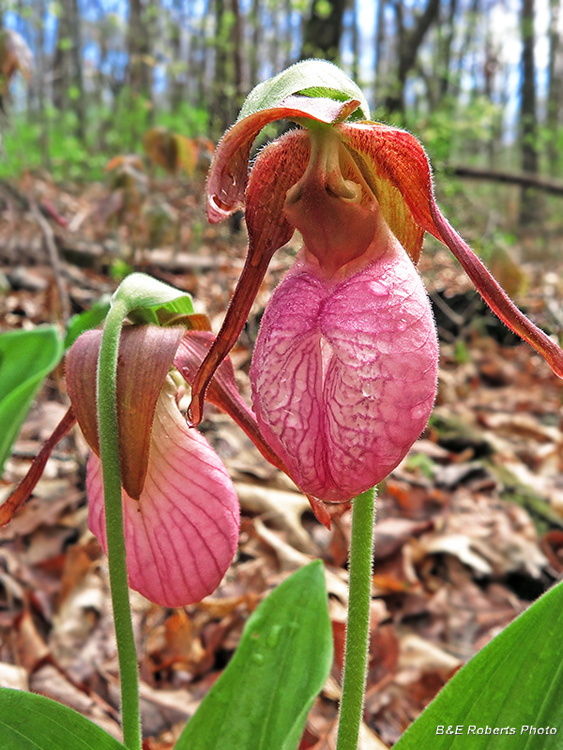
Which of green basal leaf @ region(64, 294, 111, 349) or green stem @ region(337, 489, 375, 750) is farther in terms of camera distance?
green basal leaf @ region(64, 294, 111, 349)

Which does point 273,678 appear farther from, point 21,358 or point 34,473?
point 21,358

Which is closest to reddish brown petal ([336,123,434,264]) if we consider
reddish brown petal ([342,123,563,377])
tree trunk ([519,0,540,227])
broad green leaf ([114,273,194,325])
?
reddish brown petal ([342,123,563,377])

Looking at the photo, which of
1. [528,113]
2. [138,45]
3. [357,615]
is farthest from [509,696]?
[528,113]

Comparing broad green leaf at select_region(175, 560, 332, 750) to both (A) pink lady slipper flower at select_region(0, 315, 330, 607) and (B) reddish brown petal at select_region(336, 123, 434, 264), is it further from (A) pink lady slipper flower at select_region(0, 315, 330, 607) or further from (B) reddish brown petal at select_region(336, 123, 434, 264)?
(B) reddish brown petal at select_region(336, 123, 434, 264)

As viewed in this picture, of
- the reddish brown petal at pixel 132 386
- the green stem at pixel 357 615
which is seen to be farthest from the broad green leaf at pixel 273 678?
the reddish brown petal at pixel 132 386

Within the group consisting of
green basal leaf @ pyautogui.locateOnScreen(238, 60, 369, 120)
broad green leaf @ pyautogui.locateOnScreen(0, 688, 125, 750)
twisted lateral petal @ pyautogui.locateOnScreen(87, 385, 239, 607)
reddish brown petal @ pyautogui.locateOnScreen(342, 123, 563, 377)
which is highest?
green basal leaf @ pyautogui.locateOnScreen(238, 60, 369, 120)

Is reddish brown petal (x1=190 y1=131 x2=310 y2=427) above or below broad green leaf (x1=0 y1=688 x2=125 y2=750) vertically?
above

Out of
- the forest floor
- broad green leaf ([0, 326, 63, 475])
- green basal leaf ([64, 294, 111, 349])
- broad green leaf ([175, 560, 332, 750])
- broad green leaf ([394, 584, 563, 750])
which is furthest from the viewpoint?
the forest floor
